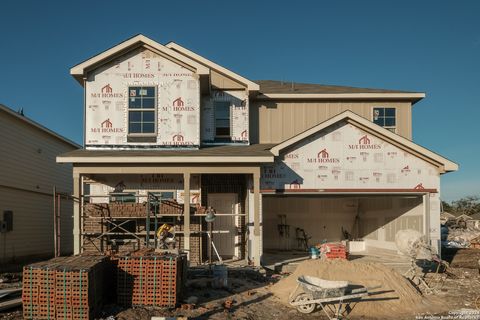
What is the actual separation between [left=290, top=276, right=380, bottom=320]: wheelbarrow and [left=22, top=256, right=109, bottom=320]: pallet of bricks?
4.61 meters

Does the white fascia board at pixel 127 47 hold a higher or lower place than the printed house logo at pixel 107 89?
higher

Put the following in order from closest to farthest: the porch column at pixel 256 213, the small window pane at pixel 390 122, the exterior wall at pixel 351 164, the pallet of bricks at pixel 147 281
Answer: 1. the pallet of bricks at pixel 147 281
2. the porch column at pixel 256 213
3. the exterior wall at pixel 351 164
4. the small window pane at pixel 390 122

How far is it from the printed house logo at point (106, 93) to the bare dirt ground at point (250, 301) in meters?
6.93

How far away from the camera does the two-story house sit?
15.9 meters

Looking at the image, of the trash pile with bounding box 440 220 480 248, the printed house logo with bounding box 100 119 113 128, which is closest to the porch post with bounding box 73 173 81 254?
the printed house logo with bounding box 100 119 113 128

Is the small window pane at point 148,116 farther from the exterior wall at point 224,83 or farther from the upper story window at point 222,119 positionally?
the exterior wall at point 224,83

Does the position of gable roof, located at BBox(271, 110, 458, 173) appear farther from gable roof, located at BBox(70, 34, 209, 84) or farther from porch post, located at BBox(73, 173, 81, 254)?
porch post, located at BBox(73, 173, 81, 254)

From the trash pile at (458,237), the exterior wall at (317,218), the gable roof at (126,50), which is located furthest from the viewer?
the trash pile at (458,237)

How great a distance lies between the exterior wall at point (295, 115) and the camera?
19562 mm

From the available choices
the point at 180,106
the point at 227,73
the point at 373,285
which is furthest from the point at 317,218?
the point at 373,285

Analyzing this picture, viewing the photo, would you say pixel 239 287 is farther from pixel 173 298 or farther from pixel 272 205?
pixel 272 205

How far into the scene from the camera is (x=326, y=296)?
34.6ft

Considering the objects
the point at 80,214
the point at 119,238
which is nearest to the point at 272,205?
the point at 119,238

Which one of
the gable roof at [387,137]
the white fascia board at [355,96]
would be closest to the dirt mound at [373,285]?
the gable roof at [387,137]
